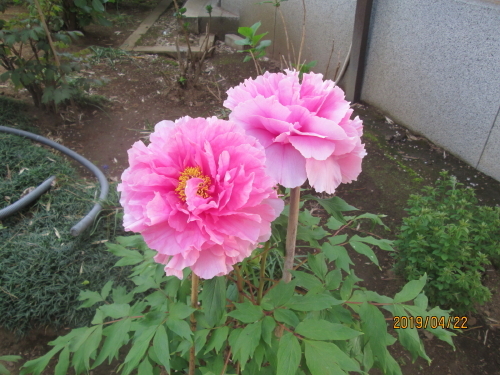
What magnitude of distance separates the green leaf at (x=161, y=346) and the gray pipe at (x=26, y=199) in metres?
2.12

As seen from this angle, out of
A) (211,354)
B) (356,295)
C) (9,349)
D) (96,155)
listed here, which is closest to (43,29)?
(96,155)

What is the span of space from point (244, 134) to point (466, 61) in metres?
3.21

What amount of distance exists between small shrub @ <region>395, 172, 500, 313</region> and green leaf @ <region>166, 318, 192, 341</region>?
1.66 metres

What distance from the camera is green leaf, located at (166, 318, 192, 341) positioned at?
105 centimetres

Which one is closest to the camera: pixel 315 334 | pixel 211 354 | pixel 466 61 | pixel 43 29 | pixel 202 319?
pixel 315 334

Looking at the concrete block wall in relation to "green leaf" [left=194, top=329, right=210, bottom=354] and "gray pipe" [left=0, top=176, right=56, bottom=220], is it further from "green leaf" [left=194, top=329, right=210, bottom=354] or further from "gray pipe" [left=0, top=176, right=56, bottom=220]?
"gray pipe" [left=0, top=176, right=56, bottom=220]

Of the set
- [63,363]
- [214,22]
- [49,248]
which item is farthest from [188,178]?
[214,22]

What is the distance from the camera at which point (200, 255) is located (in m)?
0.81

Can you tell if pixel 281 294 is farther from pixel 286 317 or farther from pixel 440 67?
pixel 440 67

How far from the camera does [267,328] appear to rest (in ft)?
3.37

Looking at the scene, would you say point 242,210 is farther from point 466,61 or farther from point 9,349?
point 466,61

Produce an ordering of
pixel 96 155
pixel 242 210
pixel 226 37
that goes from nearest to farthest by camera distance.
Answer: pixel 242 210
pixel 96 155
pixel 226 37

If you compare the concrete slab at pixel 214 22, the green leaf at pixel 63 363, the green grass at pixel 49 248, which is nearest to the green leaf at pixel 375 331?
the green leaf at pixel 63 363

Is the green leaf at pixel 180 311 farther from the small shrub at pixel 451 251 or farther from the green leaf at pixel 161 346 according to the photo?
the small shrub at pixel 451 251
